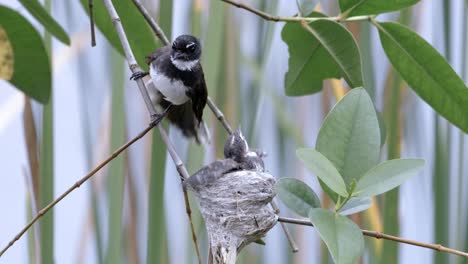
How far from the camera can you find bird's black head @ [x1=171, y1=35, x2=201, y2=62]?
4.08ft

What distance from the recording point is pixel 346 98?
0.66 meters

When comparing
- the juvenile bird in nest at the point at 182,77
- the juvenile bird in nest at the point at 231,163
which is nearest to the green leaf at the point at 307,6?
the juvenile bird in nest at the point at 231,163

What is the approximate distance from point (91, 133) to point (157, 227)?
41 cm

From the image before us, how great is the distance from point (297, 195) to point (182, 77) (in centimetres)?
63

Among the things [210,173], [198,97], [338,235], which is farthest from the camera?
[198,97]

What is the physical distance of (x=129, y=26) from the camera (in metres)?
0.99

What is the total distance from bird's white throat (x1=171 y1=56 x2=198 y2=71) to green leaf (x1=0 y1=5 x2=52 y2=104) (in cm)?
30

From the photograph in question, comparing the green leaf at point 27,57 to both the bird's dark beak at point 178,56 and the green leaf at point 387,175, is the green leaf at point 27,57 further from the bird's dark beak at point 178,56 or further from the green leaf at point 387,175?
the green leaf at point 387,175

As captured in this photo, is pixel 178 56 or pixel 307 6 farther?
pixel 178 56

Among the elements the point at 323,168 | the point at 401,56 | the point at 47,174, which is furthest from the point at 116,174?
the point at 323,168

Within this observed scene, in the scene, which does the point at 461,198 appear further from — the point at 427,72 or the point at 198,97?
the point at 427,72

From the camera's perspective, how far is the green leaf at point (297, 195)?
0.66 metres

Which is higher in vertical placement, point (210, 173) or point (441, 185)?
point (210, 173)

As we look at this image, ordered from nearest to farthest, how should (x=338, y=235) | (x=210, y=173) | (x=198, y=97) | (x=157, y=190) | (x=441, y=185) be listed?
(x=338, y=235), (x=210, y=173), (x=157, y=190), (x=198, y=97), (x=441, y=185)
